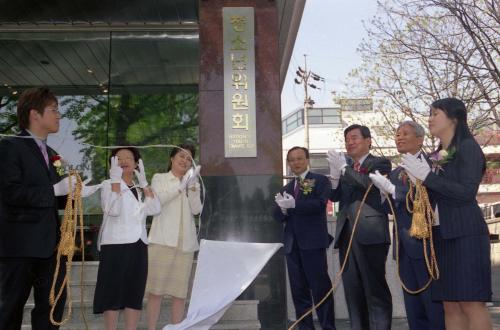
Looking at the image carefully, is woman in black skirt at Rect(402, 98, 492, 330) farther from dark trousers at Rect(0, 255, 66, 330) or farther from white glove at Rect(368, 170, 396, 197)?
dark trousers at Rect(0, 255, 66, 330)

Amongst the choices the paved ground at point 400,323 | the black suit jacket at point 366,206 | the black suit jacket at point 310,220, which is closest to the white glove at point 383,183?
the black suit jacket at point 366,206

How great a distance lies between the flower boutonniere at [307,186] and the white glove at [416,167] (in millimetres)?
1481

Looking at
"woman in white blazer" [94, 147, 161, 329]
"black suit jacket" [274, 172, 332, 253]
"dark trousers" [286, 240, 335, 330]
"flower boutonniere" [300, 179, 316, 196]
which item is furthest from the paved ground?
"woman in white blazer" [94, 147, 161, 329]

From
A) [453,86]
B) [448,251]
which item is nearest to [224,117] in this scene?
[448,251]

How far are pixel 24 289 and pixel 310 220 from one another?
2.59 metres

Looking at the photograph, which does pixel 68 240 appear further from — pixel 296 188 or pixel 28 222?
pixel 296 188

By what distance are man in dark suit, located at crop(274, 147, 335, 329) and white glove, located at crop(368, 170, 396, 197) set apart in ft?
2.84

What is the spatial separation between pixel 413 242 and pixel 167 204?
2242mm

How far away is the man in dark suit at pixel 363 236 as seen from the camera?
4090 millimetres

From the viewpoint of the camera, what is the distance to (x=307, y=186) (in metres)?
4.87

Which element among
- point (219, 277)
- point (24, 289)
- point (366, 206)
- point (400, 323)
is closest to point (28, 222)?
point (24, 289)

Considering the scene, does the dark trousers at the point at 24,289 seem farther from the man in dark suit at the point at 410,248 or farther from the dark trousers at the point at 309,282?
the man in dark suit at the point at 410,248

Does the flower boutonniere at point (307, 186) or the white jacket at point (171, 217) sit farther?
the flower boutonniere at point (307, 186)

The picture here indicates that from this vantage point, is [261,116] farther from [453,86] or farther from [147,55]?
[453,86]
